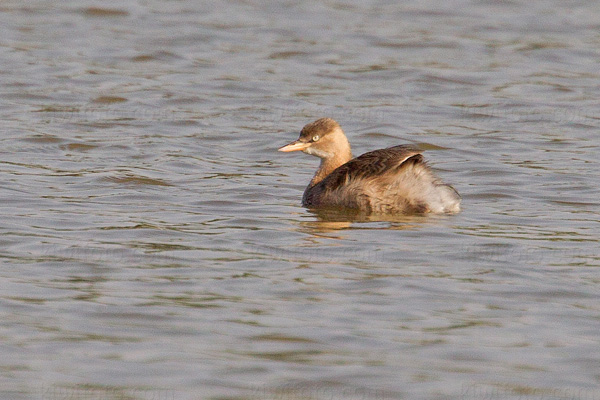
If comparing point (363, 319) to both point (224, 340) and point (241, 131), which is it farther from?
point (241, 131)

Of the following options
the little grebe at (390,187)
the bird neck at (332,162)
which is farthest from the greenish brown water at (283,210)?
the bird neck at (332,162)

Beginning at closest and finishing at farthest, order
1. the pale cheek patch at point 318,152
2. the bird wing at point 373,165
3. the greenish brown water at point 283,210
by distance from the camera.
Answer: the greenish brown water at point 283,210 → the bird wing at point 373,165 → the pale cheek patch at point 318,152

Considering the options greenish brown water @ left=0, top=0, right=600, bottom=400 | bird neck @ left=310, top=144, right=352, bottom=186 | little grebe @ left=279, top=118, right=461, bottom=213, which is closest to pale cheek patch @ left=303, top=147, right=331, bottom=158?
bird neck @ left=310, top=144, right=352, bottom=186

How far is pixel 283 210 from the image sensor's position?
1045cm

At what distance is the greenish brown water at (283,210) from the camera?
6.44 metres

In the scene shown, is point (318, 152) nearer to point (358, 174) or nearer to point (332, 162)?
point (332, 162)

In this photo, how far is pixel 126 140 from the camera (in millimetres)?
13570

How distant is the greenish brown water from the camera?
644 centimetres

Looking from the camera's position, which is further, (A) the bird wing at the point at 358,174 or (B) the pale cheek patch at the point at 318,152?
(B) the pale cheek patch at the point at 318,152

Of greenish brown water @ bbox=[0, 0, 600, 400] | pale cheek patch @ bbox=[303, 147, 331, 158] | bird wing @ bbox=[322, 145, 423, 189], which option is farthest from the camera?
pale cheek patch @ bbox=[303, 147, 331, 158]

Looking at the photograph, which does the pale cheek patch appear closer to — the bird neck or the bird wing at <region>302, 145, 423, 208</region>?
the bird neck

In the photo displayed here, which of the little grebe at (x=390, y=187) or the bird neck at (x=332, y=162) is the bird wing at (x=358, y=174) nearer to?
the little grebe at (x=390, y=187)

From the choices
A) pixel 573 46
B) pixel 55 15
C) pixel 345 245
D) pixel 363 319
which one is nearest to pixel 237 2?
pixel 55 15

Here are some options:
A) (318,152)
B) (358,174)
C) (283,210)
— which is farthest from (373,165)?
(318,152)
